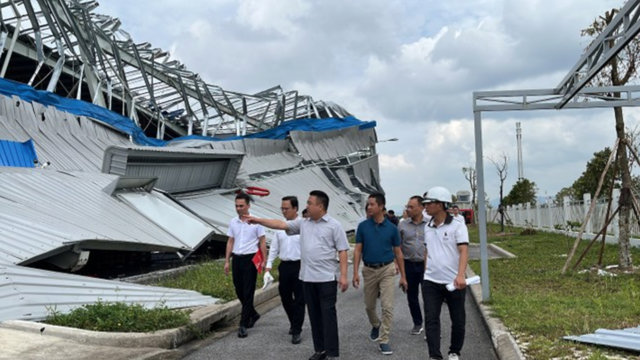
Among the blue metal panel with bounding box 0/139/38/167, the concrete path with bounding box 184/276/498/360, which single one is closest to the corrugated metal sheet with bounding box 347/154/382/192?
the blue metal panel with bounding box 0/139/38/167

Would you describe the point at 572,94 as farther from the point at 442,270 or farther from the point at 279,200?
the point at 279,200

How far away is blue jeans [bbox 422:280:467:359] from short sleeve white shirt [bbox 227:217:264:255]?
2827 mm

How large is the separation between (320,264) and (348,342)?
59.3 inches

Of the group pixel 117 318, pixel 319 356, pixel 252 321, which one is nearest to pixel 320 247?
pixel 319 356

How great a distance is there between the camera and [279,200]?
28.4m

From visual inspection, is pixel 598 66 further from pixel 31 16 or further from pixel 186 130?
pixel 186 130

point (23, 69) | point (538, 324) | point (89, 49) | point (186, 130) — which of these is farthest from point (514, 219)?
point (538, 324)

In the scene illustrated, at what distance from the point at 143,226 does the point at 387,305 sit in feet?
27.6

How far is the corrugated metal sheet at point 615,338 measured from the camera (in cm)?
541

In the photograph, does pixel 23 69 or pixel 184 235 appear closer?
pixel 184 235

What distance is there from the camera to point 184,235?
49.4ft

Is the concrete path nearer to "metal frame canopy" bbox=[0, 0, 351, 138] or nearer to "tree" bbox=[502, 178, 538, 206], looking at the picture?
"metal frame canopy" bbox=[0, 0, 351, 138]

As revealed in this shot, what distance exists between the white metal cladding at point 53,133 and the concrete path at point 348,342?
1235cm

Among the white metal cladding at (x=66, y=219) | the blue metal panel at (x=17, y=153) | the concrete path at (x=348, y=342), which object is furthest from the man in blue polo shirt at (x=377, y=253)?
the blue metal panel at (x=17, y=153)
